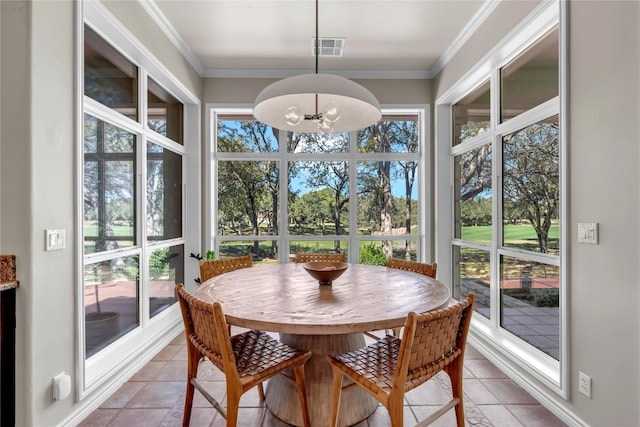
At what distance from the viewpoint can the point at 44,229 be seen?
170 centimetres

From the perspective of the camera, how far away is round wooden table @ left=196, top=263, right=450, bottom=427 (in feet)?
4.69

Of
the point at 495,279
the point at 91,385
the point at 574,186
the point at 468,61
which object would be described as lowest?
the point at 91,385

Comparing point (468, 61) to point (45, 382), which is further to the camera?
point (468, 61)

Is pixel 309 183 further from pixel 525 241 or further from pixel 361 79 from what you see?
pixel 525 241

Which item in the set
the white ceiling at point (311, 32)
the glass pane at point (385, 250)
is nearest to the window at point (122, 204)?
the white ceiling at point (311, 32)

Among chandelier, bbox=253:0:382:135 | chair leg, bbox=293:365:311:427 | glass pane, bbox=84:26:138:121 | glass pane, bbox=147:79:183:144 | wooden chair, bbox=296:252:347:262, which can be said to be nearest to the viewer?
chair leg, bbox=293:365:311:427

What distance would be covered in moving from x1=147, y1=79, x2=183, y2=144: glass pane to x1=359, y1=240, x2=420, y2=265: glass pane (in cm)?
251

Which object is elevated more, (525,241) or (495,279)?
(525,241)

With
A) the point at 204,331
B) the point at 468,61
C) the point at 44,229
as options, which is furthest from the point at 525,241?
the point at 44,229

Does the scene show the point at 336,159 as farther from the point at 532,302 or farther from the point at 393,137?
the point at 532,302

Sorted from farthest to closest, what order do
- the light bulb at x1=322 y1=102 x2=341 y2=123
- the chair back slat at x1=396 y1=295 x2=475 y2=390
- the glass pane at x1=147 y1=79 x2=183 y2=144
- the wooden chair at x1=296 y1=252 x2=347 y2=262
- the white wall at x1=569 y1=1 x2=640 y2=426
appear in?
the wooden chair at x1=296 y1=252 x2=347 y2=262 → the glass pane at x1=147 y1=79 x2=183 y2=144 → the light bulb at x1=322 y1=102 x2=341 y2=123 → the white wall at x1=569 y1=1 x2=640 y2=426 → the chair back slat at x1=396 y1=295 x2=475 y2=390

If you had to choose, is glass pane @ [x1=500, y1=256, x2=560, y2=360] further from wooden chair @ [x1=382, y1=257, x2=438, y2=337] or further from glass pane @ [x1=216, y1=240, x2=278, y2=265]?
glass pane @ [x1=216, y1=240, x2=278, y2=265]

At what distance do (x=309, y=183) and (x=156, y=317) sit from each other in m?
2.19

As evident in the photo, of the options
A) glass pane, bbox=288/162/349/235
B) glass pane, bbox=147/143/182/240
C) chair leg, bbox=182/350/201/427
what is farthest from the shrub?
chair leg, bbox=182/350/201/427
